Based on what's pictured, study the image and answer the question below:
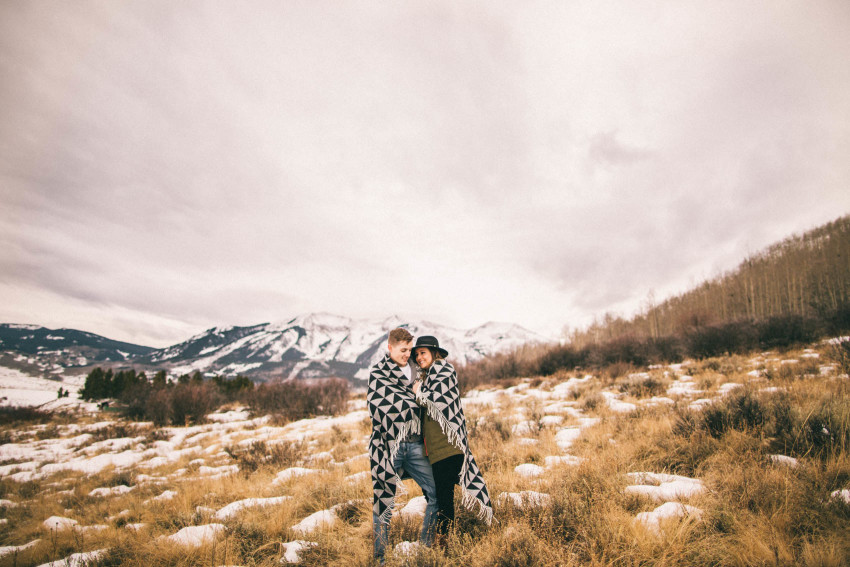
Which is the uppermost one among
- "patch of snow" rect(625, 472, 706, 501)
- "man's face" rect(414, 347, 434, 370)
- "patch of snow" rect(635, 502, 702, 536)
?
"man's face" rect(414, 347, 434, 370)

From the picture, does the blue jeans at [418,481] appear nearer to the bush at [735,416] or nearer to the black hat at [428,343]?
the black hat at [428,343]

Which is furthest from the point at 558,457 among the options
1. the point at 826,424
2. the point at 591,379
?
the point at 591,379

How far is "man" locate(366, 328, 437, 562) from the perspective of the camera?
303 cm

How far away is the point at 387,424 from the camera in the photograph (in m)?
3.05

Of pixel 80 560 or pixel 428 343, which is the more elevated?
pixel 428 343

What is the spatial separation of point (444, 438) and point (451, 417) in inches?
7.8

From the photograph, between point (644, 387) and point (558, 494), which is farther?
point (644, 387)

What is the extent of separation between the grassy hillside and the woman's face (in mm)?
1517

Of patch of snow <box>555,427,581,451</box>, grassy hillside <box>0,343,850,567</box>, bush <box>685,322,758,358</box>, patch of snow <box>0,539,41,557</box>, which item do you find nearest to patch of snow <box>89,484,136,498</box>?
grassy hillside <box>0,343,850,567</box>

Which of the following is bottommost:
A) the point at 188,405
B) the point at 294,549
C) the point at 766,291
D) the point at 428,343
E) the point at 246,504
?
the point at 188,405

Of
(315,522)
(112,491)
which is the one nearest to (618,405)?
(315,522)

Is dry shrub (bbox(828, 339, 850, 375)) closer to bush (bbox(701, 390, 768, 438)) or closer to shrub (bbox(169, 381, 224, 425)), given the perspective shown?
bush (bbox(701, 390, 768, 438))

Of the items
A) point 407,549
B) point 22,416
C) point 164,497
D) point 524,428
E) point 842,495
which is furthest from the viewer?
point 22,416

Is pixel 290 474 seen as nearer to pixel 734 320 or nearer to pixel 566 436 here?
pixel 566 436
